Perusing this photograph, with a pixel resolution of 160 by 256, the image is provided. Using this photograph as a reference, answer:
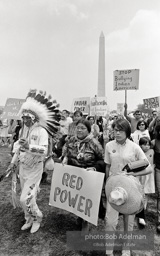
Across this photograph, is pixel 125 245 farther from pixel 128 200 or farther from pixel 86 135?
pixel 86 135

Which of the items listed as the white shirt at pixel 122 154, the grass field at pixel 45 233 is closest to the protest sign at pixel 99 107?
the grass field at pixel 45 233

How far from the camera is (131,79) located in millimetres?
8750

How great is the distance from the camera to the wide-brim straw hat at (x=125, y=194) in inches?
84.0

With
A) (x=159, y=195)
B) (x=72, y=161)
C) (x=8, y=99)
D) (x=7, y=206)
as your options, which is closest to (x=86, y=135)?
(x=72, y=161)

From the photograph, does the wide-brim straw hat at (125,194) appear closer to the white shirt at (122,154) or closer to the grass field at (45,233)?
the white shirt at (122,154)

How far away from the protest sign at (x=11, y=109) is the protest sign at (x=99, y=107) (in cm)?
321

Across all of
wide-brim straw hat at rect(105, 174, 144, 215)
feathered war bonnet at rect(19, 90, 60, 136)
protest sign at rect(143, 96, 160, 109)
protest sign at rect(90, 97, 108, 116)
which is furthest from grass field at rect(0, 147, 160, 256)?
protest sign at rect(90, 97, 108, 116)

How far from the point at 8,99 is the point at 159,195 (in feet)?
20.4

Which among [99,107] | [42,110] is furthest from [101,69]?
[42,110]

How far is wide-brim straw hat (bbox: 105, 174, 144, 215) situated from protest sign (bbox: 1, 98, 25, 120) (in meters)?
6.23

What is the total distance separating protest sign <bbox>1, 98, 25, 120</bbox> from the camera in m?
8.02

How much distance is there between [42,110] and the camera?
3.58 m

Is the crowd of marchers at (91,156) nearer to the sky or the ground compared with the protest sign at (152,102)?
nearer to the ground

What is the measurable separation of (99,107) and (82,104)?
0.78m
